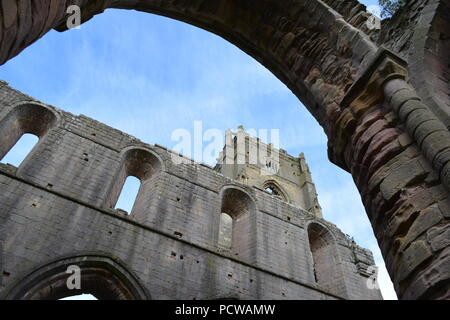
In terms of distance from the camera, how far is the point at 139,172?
1105cm

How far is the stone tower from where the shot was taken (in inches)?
1019

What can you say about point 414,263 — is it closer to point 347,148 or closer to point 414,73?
point 347,148

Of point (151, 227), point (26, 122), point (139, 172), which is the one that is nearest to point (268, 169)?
point (139, 172)

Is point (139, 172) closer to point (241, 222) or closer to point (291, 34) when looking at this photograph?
point (241, 222)

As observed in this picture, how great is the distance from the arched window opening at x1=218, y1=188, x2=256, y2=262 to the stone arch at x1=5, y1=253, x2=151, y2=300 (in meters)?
3.63

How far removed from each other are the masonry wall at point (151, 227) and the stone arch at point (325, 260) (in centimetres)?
9

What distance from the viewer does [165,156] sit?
10977 millimetres

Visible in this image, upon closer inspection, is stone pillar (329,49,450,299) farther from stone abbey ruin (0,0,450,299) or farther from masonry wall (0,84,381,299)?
masonry wall (0,84,381,299)

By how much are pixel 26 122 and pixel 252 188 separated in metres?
7.14

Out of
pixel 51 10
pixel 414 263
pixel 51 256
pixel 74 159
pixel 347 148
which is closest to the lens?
pixel 414 263

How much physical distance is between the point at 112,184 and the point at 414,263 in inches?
340

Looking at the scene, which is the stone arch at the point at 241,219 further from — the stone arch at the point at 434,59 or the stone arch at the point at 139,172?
the stone arch at the point at 434,59

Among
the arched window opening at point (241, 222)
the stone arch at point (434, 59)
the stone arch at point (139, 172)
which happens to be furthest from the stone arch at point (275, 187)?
the stone arch at point (434, 59)
